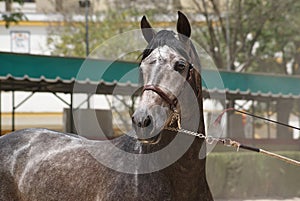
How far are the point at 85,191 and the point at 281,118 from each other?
61.3 ft

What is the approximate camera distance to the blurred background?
15406mm

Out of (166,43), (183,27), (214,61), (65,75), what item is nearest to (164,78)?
(166,43)

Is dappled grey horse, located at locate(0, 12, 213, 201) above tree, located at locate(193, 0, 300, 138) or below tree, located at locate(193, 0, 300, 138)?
Result: below

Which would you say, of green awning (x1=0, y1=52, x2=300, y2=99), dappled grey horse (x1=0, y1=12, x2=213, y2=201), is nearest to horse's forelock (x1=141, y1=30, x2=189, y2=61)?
dappled grey horse (x1=0, y1=12, x2=213, y2=201)

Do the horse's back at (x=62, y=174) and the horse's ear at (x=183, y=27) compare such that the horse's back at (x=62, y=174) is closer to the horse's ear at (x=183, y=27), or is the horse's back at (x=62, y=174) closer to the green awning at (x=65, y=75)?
the horse's ear at (x=183, y=27)

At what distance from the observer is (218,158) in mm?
15508

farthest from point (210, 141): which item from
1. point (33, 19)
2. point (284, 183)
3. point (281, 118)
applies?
point (33, 19)

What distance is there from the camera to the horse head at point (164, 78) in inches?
155

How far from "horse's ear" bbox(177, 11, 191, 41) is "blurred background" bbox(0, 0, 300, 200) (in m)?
8.14

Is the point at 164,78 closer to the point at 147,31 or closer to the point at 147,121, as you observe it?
the point at 147,121

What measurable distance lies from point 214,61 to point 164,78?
69.3 ft

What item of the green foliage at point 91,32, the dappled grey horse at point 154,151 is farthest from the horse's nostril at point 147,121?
the green foliage at point 91,32

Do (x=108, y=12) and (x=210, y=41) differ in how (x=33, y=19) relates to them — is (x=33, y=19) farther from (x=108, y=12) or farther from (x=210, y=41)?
(x=210, y=41)

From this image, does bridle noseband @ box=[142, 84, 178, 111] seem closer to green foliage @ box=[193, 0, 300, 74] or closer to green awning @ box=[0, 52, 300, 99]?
green awning @ box=[0, 52, 300, 99]
